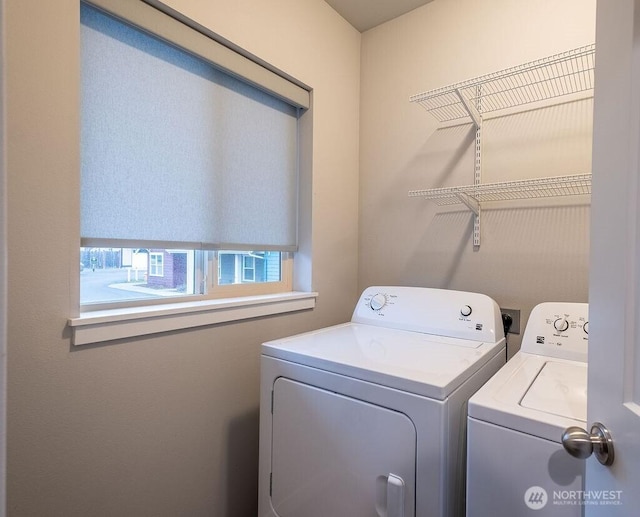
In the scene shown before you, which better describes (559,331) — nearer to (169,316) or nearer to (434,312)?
(434,312)

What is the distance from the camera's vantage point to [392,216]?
6.55 ft

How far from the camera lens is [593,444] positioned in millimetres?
602

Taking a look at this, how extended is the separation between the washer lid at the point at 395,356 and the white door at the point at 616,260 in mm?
351

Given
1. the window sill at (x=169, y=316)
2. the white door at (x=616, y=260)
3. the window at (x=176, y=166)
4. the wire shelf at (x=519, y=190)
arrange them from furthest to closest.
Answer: the wire shelf at (x=519, y=190), the window at (x=176, y=166), the window sill at (x=169, y=316), the white door at (x=616, y=260)

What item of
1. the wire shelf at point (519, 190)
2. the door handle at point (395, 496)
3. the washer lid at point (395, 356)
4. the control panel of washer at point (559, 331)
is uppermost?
the wire shelf at point (519, 190)

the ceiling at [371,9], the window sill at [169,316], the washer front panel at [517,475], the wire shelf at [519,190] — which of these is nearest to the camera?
the washer front panel at [517,475]

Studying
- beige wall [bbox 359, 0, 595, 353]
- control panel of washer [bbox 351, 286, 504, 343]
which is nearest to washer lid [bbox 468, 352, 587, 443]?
control panel of washer [bbox 351, 286, 504, 343]

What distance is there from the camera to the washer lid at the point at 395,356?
95 centimetres

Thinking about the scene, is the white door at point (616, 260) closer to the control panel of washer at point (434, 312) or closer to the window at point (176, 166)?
the control panel of washer at point (434, 312)

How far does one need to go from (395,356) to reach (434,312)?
1.44 ft

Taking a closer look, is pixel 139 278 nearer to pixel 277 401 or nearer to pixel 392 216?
pixel 277 401

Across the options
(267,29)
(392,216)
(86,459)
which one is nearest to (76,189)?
(86,459)

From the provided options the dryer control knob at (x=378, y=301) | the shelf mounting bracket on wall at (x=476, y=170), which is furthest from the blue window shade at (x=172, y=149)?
the shelf mounting bracket on wall at (x=476, y=170)

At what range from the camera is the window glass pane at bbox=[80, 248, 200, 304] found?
3.95 feet
